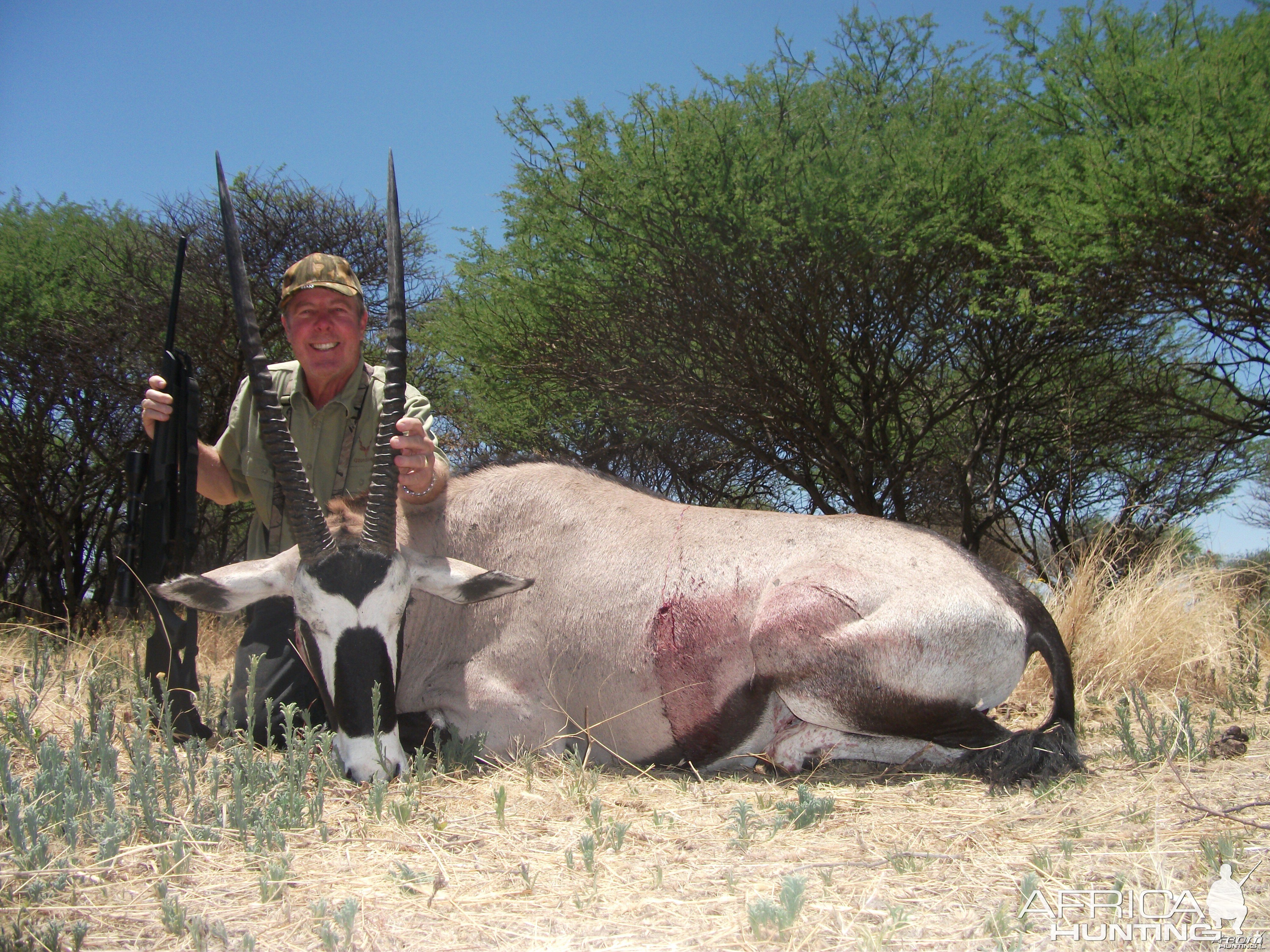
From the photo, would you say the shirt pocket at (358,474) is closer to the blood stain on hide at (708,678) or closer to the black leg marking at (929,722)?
the blood stain on hide at (708,678)

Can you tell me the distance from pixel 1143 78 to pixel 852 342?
3494mm

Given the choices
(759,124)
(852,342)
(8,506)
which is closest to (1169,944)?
(759,124)

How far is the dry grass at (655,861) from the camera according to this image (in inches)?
88.2

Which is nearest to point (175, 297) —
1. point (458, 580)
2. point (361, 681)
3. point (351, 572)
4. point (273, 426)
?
point (273, 426)

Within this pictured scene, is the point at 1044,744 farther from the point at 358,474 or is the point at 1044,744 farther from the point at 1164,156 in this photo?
the point at 1164,156

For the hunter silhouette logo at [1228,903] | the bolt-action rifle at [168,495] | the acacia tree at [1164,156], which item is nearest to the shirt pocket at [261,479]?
the bolt-action rifle at [168,495]

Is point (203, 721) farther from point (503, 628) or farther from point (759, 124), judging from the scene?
point (759, 124)

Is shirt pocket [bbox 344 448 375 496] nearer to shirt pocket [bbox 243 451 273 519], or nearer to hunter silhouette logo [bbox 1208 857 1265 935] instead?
shirt pocket [bbox 243 451 273 519]

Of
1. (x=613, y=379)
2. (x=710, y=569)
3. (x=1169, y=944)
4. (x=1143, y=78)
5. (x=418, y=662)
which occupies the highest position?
(x=1143, y=78)

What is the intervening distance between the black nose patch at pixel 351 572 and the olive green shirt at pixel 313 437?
128 centimetres

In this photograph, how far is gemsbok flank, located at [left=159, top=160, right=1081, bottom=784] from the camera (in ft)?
12.0

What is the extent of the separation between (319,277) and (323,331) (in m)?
0.27

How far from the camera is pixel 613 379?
10008 millimetres

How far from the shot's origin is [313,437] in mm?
4867
